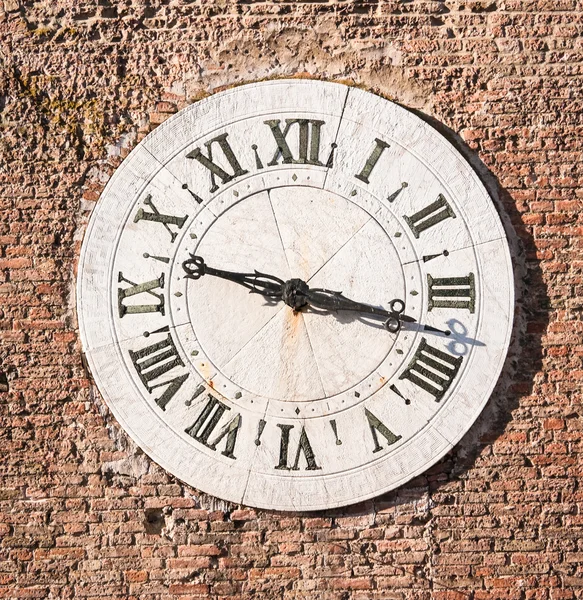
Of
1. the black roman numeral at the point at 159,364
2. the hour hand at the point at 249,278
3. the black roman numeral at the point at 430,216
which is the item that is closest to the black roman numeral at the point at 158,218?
the hour hand at the point at 249,278

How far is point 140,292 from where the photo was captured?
546 centimetres

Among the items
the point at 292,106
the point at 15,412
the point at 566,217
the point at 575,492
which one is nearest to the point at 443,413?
the point at 575,492

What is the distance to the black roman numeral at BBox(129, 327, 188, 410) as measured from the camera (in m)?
5.42

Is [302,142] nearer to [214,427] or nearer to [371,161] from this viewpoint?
[371,161]

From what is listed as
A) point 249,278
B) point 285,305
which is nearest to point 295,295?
point 285,305

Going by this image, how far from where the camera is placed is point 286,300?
209 inches

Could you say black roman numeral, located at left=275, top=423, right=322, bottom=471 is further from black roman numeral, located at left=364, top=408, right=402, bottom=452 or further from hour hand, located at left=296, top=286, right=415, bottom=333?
hour hand, located at left=296, top=286, right=415, bottom=333

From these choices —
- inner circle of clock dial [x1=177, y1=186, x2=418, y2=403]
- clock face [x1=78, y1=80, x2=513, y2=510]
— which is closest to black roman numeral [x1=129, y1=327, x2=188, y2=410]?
clock face [x1=78, y1=80, x2=513, y2=510]

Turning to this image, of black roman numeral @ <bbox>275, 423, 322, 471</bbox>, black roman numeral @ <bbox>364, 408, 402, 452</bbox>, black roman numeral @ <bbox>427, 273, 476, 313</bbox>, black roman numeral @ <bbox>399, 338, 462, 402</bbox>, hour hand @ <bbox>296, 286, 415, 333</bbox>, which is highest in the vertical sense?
black roman numeral @ <bbox>427, 273, 476, 313</bbox>

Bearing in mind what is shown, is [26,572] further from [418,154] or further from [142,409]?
[418,154]

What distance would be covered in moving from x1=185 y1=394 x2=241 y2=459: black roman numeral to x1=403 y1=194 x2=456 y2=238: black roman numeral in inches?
53.1

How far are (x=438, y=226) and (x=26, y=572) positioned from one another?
2.82m

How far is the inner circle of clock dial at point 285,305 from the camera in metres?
5.42

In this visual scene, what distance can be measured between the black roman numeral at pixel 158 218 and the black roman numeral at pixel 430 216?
120 centimetres
